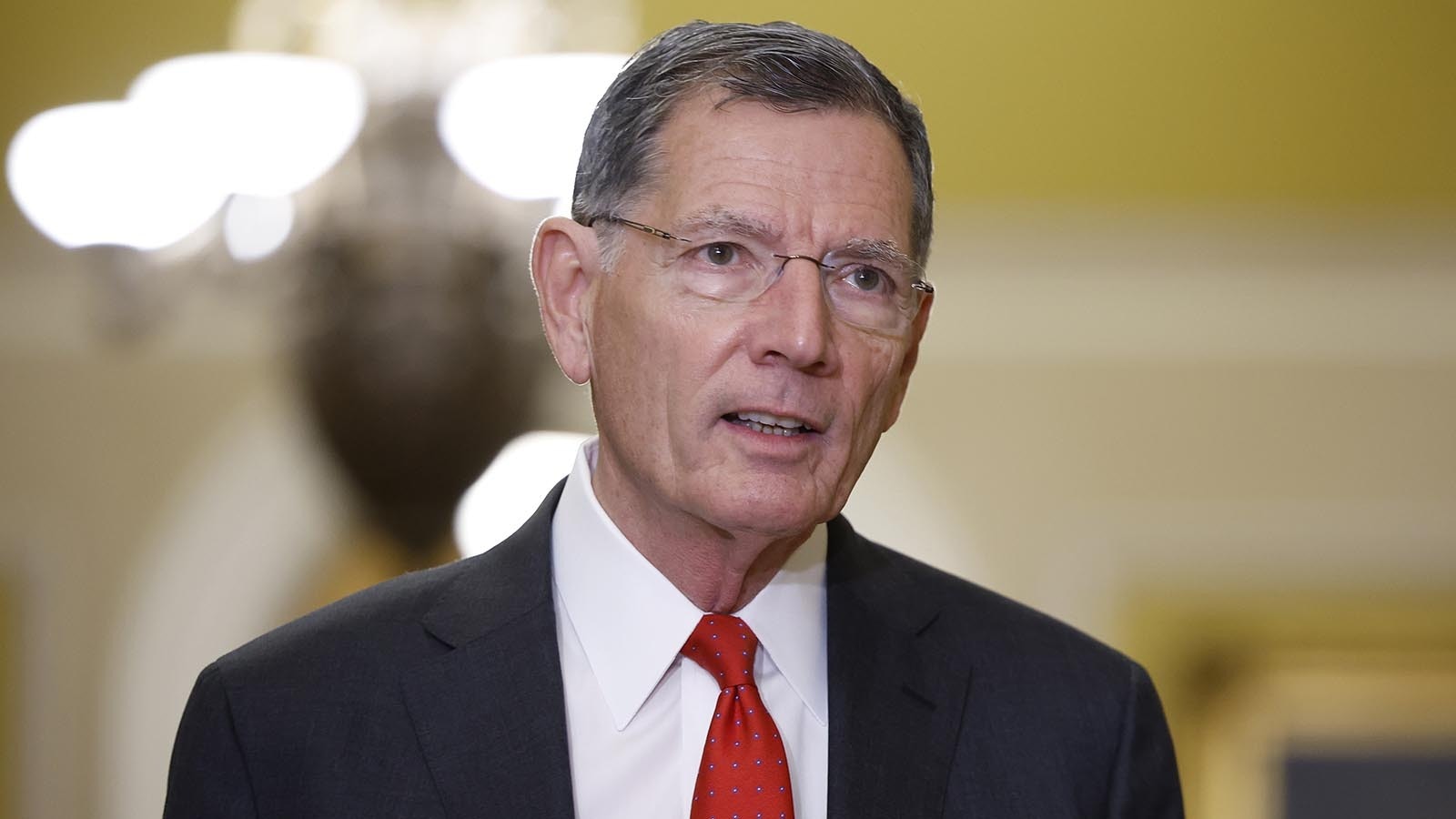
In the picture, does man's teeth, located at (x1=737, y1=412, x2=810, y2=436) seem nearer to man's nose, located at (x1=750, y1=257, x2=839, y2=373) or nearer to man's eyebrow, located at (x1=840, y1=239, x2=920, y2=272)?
man's nose, located at (x1=750, y1=257, x2=839, y2=373)

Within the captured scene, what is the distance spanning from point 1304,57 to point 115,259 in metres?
2.97

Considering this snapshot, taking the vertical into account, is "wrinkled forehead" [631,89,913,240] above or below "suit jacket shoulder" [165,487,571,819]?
above

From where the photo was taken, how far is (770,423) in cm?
155

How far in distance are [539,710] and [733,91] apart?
1.90ft

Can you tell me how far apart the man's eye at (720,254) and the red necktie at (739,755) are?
0.35 m

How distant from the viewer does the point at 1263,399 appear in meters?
4.52

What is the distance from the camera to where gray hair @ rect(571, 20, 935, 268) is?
5.24ft

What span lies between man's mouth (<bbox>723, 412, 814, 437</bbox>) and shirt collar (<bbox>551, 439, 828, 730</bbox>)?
186mm

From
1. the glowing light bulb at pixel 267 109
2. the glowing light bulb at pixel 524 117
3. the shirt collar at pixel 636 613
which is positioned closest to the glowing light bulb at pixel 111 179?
the glowing light bulb at pixel 267 109

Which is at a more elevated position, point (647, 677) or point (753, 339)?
point (753, 339)

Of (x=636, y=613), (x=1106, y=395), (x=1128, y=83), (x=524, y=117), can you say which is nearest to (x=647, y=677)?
(x=636, y=613)

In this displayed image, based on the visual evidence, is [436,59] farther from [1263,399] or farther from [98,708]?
[1263,399]


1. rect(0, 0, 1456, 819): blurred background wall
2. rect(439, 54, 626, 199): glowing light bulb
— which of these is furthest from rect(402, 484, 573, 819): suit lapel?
rect(0, 0, 1456, 819): blurred background wall

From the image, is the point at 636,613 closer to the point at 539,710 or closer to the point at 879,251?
the point at 539,710
